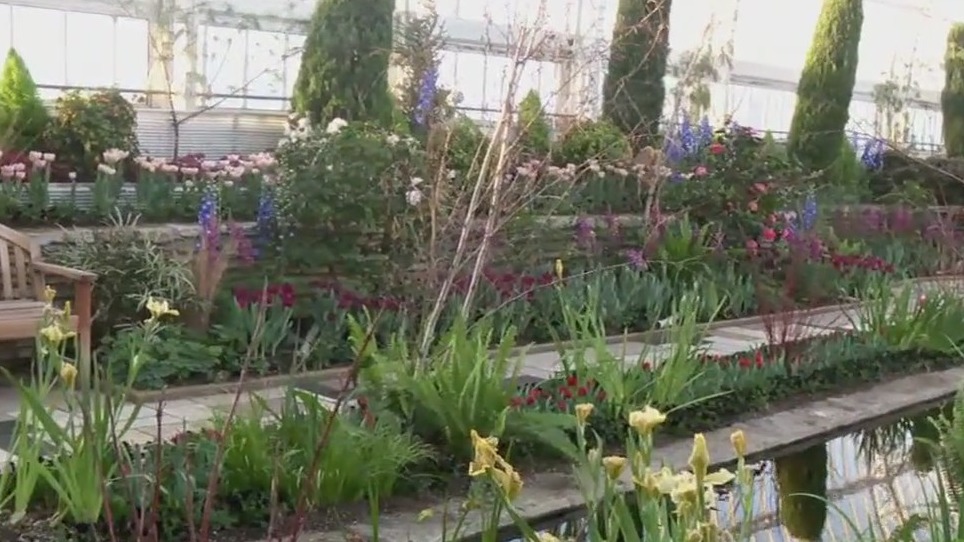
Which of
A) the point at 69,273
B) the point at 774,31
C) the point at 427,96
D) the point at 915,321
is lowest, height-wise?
the point at 915,321

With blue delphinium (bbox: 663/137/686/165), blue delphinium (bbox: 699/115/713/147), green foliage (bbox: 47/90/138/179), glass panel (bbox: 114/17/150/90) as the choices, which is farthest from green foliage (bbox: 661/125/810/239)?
glass panel (bbox: 114/17/150/90)

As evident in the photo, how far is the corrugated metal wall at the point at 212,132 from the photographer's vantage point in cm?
934

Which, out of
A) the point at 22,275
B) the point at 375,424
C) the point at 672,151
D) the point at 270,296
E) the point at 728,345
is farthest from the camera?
the point at 672,151

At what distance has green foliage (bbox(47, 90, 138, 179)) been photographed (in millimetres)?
7332

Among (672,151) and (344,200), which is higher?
(672,151)

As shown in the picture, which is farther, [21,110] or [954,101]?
[954,101]

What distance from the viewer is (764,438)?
4.50m

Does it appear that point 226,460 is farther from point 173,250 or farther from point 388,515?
point 173,250

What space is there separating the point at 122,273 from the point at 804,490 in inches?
117

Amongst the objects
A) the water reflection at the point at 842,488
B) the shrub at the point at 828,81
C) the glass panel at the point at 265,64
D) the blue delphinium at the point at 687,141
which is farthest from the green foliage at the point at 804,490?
the shrub at the point at 828,81

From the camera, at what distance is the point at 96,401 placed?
8.80ft

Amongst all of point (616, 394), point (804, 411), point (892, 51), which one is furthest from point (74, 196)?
point (892, 51)

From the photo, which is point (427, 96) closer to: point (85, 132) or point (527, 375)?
point (85, 132)

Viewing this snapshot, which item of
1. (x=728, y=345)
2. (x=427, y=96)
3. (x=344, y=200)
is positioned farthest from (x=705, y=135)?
(x=344, y=200)
